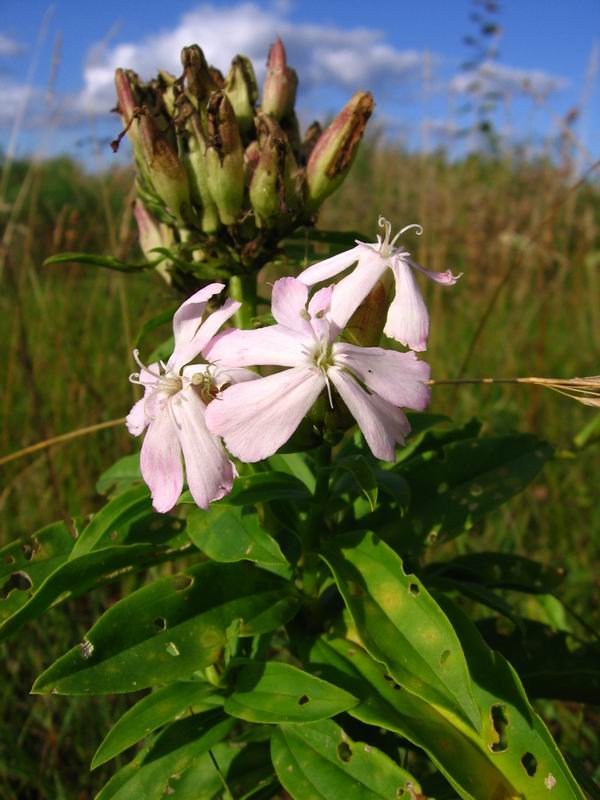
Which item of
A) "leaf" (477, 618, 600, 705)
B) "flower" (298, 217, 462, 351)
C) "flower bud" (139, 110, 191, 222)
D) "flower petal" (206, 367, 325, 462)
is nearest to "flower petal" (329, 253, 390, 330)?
"flower" (298, 217, 462, 351)

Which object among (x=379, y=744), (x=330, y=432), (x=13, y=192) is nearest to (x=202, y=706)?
(x=379, y=744)

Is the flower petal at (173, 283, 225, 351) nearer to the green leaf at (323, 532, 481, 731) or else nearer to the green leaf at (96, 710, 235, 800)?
the green leaf at (323, 532, 481, 731)

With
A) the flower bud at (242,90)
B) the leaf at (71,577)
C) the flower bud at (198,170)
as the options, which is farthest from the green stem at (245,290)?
the leaf at (71,577)

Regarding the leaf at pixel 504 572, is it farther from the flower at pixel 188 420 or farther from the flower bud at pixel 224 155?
the flower bud at pixel 224 155

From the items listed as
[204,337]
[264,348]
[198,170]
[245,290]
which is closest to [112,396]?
[245,290]

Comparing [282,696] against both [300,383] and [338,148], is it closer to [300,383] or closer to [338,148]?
[300,383]

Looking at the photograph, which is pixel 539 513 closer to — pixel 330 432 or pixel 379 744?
pixel 379 744
